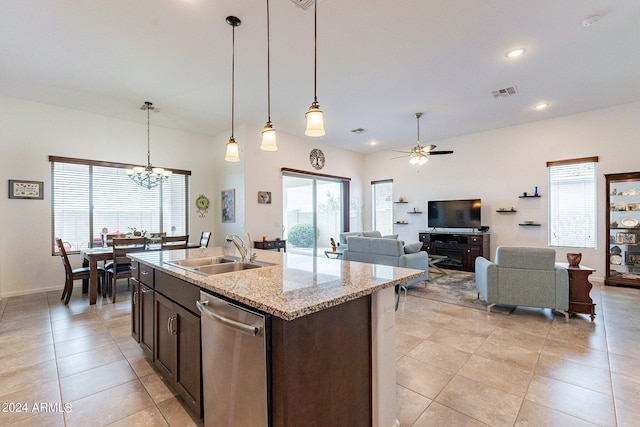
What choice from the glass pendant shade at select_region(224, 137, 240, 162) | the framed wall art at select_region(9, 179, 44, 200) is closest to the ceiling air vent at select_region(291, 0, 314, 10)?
the glass pendant shade at select_region(224, 137, 240, 162)

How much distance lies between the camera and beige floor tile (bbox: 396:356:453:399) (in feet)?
7.08

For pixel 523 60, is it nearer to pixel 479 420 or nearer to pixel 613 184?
pixel 613 184

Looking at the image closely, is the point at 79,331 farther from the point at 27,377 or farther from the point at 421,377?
the point at 421,377

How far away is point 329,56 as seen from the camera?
137 inches

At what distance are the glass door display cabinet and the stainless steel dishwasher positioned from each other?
6541mm

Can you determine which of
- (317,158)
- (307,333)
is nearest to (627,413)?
(307,333)

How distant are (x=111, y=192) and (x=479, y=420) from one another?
21.3 ft

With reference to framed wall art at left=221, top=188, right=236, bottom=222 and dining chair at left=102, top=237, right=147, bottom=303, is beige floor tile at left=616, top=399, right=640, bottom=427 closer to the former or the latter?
dining chair at left=102, top=237, right=147, bottom=303

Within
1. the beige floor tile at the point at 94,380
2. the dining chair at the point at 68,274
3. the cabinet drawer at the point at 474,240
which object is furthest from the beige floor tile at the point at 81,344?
the cabinet drawer at the point at 474,240

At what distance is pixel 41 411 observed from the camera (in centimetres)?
195

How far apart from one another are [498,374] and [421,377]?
62 centimetres

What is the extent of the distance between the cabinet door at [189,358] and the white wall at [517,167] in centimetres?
668

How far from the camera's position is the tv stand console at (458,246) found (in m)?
6.32

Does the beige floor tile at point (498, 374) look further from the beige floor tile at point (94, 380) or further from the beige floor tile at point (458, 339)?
the beige floor tile at point (94, 380)
